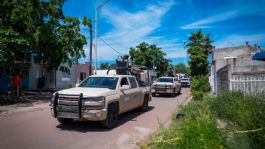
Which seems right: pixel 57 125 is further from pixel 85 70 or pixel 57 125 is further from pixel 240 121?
pixel 85 70

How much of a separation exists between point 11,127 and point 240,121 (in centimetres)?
749

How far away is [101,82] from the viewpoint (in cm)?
1035

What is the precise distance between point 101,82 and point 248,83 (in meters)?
6.69

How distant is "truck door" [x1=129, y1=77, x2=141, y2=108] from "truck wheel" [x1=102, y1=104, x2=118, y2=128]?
6.38 ft

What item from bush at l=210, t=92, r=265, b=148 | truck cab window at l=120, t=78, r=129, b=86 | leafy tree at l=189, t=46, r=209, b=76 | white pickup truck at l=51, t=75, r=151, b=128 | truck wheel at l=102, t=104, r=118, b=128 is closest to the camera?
bush at l=210, t=92, r=265, b=148

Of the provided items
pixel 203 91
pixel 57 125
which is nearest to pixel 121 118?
pixel 57 125

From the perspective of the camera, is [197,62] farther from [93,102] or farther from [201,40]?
[93,102]

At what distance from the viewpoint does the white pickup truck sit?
27.6ft

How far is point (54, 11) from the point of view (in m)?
19.8

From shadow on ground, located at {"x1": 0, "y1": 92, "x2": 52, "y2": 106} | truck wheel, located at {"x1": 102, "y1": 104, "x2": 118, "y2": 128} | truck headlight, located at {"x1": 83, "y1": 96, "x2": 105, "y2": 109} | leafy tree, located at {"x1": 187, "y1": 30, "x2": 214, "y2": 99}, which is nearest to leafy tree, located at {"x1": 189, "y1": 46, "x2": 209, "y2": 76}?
leafy tree, located at {"x1": 187, "y1": 30, "x2": 214, "y2": 99}

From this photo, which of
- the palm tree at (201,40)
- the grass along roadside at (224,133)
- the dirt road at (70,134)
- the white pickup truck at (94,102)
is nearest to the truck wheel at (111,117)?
the white pickup truck at (94,102)

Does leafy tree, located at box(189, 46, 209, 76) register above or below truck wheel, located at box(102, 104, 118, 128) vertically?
above

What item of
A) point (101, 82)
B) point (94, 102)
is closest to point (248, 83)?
point (101, 82)

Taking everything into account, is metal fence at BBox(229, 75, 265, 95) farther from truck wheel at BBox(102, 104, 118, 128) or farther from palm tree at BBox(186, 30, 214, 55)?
palm tree at BBox(186, 30, 214, 55)
